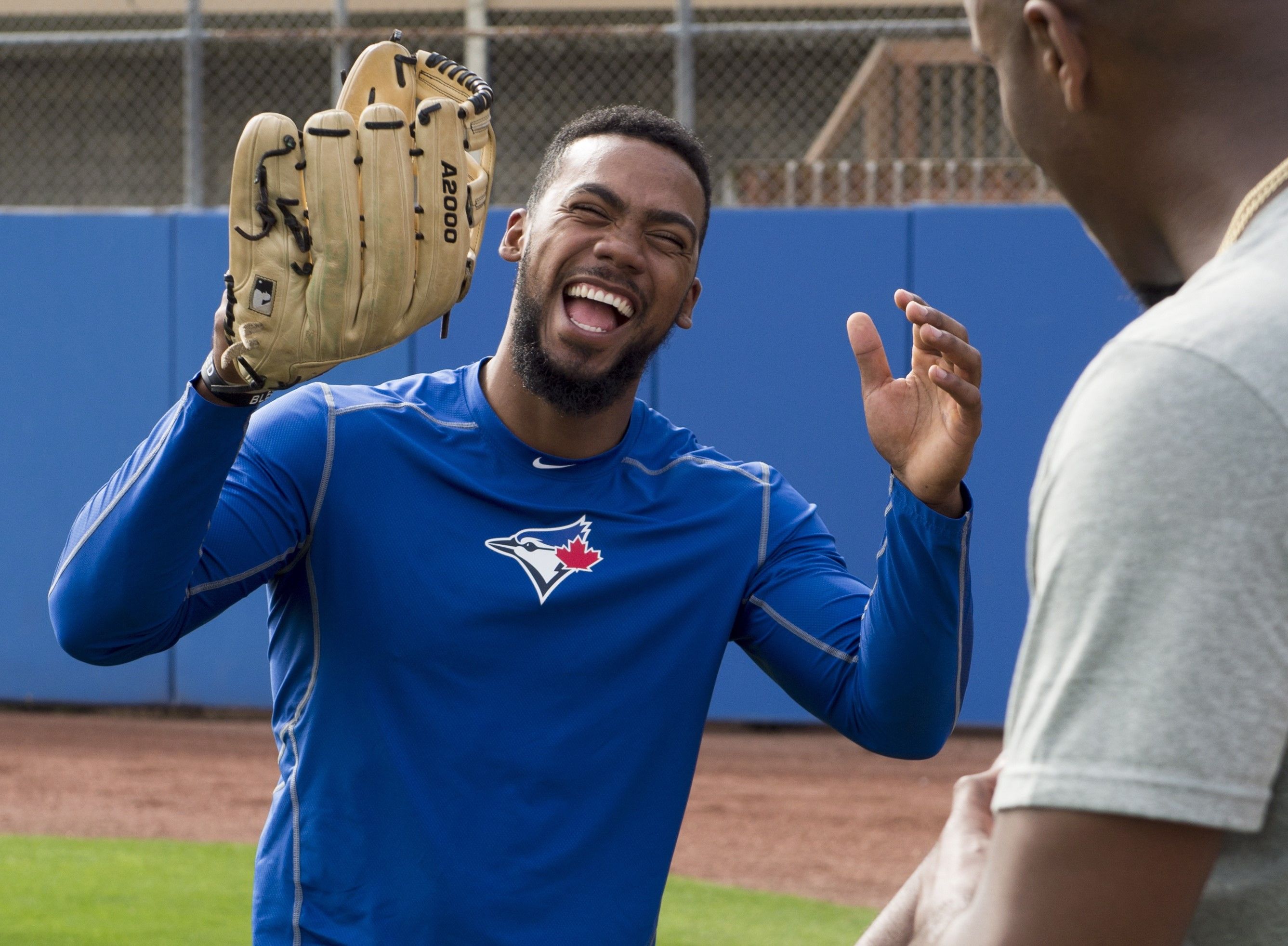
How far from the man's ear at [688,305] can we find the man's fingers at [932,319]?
2.39 feet

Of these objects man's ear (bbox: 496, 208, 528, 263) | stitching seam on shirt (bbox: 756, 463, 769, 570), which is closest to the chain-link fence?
man's ear (bbox: 496, 208, 528, 263)

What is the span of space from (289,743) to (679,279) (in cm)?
103

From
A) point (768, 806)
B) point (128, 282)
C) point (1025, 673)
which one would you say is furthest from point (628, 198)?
point (128, 282)

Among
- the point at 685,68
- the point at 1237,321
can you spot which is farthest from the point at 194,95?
the point at 1237,321

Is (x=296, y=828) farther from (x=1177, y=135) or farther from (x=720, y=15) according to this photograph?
(x=720, y=15)

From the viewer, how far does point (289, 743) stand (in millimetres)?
2135

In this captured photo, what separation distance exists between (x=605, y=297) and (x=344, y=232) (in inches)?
23.5

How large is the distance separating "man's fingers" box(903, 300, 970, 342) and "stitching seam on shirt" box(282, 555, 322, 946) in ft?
3.15

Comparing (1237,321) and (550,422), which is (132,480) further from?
(1237,321)

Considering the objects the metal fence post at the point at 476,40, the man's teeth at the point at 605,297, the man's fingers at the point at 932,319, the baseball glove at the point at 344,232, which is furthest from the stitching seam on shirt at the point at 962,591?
the metal fence post at the point at 476,40

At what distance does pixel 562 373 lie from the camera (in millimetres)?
2330

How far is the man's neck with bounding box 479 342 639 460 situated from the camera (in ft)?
7.65

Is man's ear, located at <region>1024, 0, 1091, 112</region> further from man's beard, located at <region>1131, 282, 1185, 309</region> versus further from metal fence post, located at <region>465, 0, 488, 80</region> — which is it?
metal fence post, located at <region>465, 0, 488, 80</region>

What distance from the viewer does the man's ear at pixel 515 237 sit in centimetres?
263
